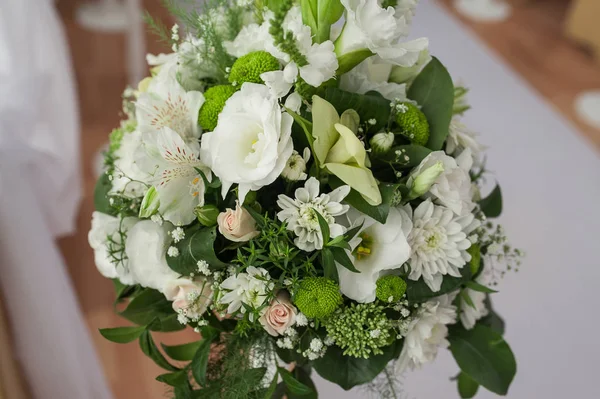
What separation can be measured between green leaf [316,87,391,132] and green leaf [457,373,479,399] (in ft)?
1.21

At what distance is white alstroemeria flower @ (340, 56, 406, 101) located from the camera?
0.69 meters

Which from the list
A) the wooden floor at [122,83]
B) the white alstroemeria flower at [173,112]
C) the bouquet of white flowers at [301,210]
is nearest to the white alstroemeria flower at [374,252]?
the bouquet of white flowers at [301,210]

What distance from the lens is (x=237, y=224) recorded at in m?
0.59

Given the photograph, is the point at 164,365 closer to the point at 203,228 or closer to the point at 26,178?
the point at 203,228

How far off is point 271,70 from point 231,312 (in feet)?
0.86

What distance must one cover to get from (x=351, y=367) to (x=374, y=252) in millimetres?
143

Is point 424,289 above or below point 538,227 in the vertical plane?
above

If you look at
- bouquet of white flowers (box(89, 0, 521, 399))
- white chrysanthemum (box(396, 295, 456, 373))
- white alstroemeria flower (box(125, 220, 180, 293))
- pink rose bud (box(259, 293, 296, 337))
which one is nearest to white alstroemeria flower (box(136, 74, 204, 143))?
bouquet of white flowers (box(89, 0, 521, 399))

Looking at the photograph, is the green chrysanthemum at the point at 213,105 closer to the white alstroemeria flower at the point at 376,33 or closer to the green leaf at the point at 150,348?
the white alstroemeria flower at the point at 376,33

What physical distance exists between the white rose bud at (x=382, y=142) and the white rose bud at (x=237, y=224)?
0.52ft

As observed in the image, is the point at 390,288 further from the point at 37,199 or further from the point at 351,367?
the point at 37,199

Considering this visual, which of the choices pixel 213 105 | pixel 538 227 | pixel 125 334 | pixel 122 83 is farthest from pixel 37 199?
pixel 538 227

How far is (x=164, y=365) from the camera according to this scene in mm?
764

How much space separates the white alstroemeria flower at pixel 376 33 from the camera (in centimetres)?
61
